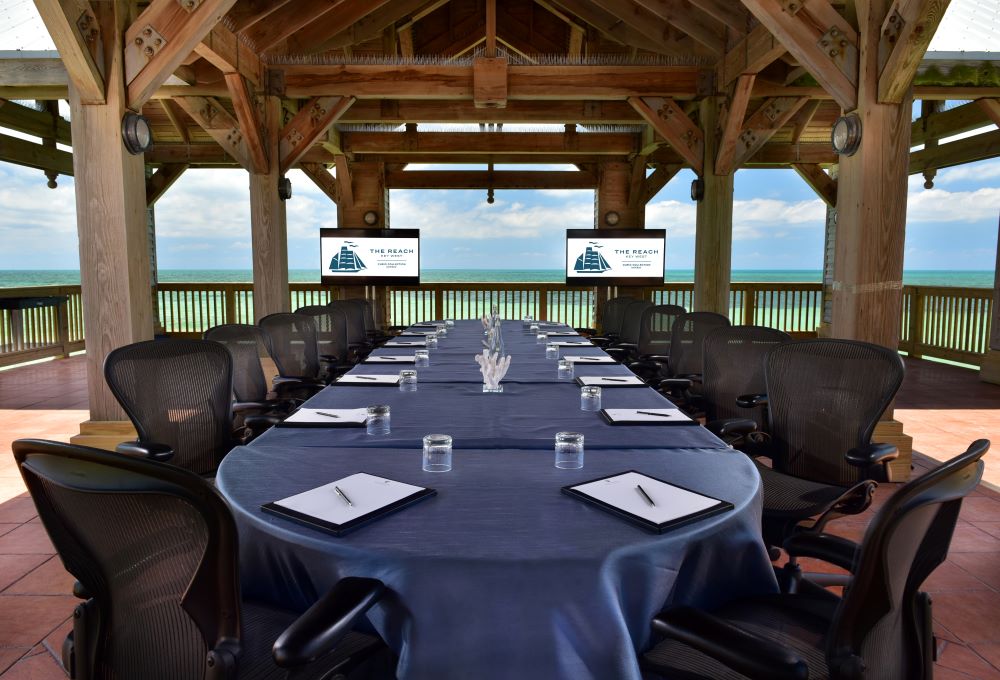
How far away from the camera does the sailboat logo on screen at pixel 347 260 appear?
881 cm

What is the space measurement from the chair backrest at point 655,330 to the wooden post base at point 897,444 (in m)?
1.59

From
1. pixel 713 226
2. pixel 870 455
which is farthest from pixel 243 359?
pixel 713 226

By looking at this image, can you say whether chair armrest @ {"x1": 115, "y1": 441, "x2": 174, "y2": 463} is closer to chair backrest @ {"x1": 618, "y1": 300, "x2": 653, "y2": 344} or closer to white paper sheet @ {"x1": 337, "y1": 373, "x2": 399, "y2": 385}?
white paper sheet @ {"x1": 337, "y1": 373, "x2": 399, "y2": 385}

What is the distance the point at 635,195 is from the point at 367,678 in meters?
8.68

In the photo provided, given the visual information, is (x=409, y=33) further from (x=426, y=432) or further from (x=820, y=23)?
(x=426, y=432)

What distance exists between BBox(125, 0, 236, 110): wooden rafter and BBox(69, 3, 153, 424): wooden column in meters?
0.07

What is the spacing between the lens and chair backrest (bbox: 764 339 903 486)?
7.82ft

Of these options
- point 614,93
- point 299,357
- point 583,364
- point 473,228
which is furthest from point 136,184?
point 473,228

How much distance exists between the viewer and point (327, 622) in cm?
106

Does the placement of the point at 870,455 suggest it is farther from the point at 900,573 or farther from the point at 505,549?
the point at 505,549

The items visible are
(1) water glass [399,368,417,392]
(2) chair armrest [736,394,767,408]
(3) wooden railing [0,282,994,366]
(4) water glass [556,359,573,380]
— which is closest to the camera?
(1) water glass [399,368,417,392]

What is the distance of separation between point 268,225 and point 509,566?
5.55m

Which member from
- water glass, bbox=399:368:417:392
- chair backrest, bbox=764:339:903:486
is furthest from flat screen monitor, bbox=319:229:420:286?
chair backrest, bbox=764:339:903:486

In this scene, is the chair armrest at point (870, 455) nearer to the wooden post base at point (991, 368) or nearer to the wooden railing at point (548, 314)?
the wooden post base at point (991, 368)
